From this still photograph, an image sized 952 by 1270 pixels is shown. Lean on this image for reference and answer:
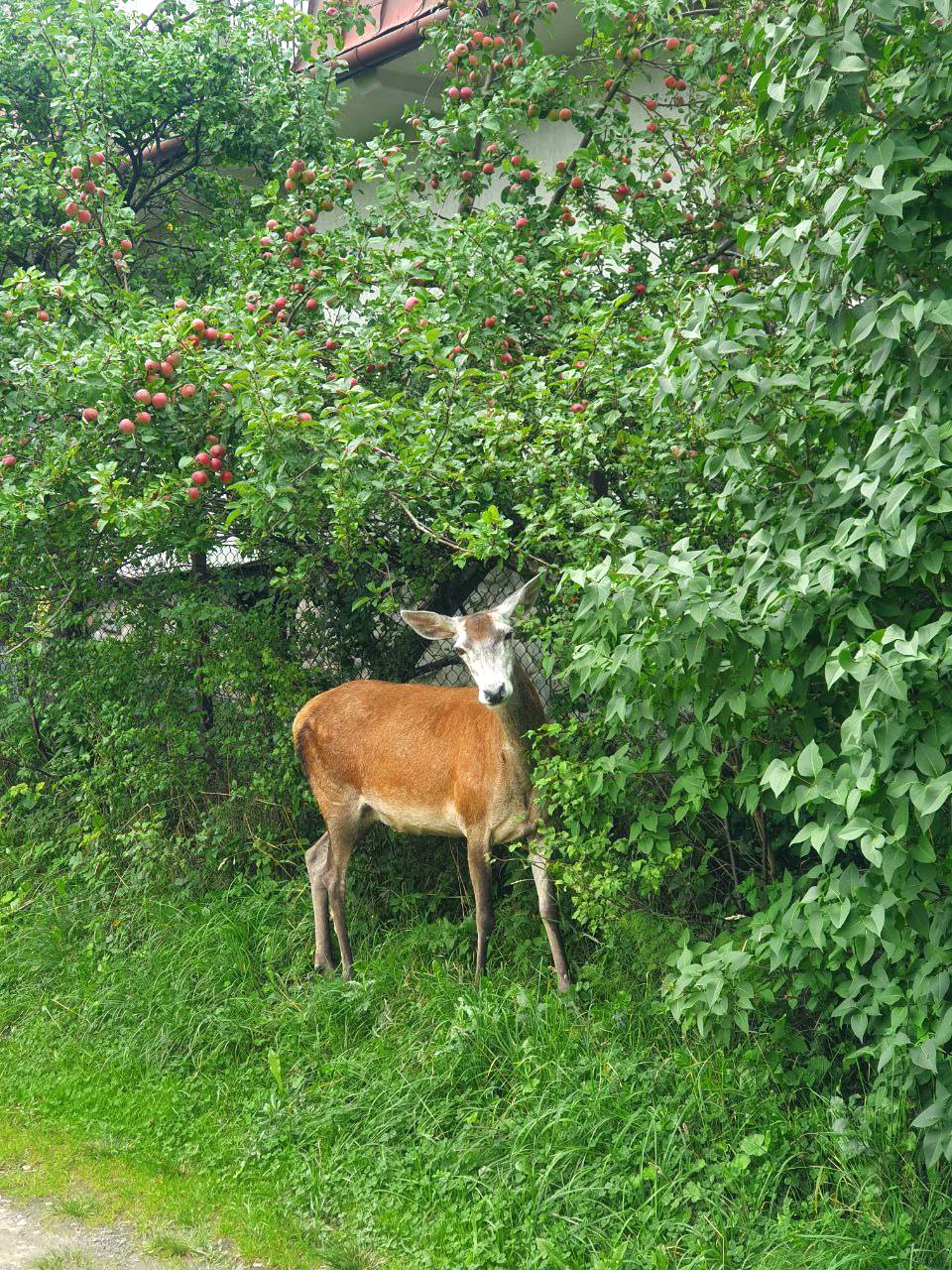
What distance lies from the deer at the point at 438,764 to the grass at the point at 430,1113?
0.35 metres

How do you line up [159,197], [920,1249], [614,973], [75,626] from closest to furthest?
1. [920,1249]
2. [614,973]
3. [75,626]
4. [159,197]

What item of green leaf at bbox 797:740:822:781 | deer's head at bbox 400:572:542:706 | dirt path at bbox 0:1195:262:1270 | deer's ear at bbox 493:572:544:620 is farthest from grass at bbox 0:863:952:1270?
deer's ear at bbox 493:572:544:620

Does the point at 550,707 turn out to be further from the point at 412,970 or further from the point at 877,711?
the point at 877,711

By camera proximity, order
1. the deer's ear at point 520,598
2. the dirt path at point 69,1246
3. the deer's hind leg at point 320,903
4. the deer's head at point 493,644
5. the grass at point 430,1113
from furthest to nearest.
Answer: the deer's hind leg at point 320,903 < the deer's ear at point 520,598 < the deer's head at point 493,644 < the dirt path at point 69,1246 < the grass at point 430,1113

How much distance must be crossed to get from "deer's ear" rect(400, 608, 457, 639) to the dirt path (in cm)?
264

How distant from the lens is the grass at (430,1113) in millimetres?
4020

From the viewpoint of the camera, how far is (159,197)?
10211 mm

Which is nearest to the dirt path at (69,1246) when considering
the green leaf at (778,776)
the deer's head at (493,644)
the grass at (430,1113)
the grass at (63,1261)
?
the grass at (63,1261)

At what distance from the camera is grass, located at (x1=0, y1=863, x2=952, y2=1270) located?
13.2 ft

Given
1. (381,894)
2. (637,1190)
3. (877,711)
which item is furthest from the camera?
(381,894)

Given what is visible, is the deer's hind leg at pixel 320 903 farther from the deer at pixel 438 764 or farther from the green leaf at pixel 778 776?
the green leaf at pixel 778 776

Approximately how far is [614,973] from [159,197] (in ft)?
25.6

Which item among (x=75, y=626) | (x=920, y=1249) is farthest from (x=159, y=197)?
(x=920, y=1249)

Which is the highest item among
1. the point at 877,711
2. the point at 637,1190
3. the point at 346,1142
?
the point at 877,711
